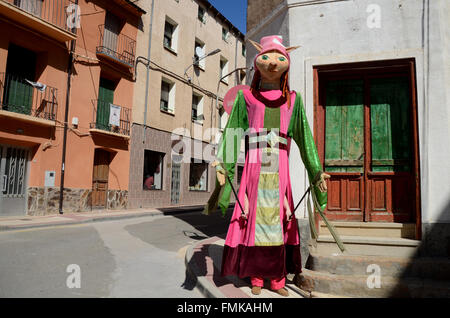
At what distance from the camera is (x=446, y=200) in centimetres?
443

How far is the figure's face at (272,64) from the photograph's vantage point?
3955 millimetres

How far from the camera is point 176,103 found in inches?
705

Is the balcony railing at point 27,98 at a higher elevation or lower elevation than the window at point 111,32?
lower

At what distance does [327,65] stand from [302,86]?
492 mm

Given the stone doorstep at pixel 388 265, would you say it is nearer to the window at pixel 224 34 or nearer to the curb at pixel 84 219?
the curb at pixel 84 219

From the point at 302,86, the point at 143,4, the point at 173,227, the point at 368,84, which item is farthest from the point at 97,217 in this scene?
the point at 143,4

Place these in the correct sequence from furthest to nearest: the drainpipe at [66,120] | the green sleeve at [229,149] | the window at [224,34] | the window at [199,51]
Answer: the window at [224,34]
the window at [199,51]
the drainpipe at [66,120]
the green sleeve at [229,149]

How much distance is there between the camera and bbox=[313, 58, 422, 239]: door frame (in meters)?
4.59

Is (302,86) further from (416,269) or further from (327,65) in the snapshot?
(416,269)

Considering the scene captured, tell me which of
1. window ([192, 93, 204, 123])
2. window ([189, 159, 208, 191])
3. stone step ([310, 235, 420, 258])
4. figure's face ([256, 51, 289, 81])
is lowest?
stone step ([310, 235, 420, 258])

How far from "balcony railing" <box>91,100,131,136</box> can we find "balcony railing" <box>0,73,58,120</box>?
1819 mm

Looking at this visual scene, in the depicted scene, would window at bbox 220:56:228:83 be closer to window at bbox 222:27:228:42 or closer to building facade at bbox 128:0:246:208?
building facade at bbox 128:0:246:208

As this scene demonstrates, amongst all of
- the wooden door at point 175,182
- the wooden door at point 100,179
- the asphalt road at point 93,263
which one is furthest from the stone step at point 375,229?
the wooden door at point 175,182

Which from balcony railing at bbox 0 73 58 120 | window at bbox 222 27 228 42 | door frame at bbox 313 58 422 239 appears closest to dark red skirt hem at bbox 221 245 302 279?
door frame at bbox 313 58 422 239
